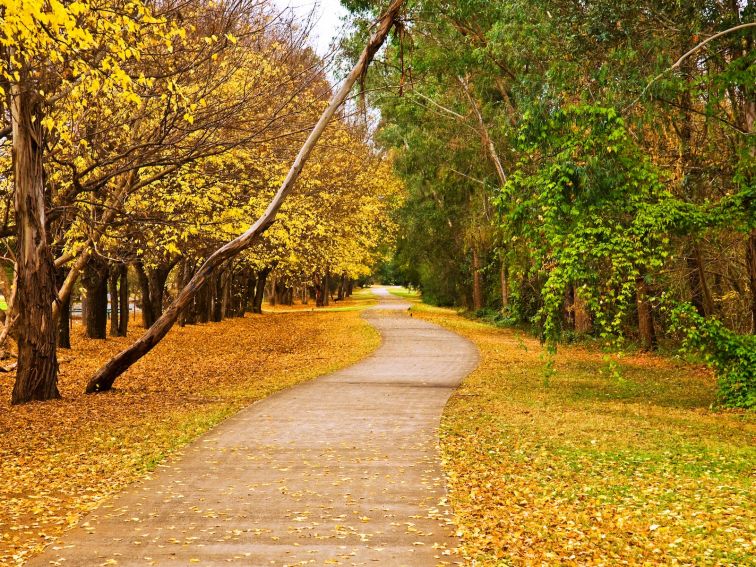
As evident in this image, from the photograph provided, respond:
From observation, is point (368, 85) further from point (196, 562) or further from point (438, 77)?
point (196, 562)

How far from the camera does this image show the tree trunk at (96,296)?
85.7ft

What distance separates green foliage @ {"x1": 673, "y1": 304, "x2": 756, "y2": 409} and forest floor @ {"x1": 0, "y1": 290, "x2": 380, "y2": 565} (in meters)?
7.32

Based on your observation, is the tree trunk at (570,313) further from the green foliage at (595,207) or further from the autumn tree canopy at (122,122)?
the green foliage at (595,207)

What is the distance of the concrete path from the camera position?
5922 mm

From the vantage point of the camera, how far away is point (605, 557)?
19.7 feet

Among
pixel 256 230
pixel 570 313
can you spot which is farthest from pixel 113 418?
pixel 570 313

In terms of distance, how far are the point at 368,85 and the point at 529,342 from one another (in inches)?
444

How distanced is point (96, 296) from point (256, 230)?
15185 mm

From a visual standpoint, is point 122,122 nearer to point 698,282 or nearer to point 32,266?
point 32,266

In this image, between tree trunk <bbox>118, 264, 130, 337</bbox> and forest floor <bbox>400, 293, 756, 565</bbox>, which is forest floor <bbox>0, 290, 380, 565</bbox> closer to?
tree trunk <bbox>118, 264, 130, 337</bbox>

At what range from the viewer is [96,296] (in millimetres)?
27453

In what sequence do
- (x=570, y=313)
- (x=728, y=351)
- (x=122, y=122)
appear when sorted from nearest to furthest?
(x=728, y=351)
(x=122, y=122)
(x=570, y=313)

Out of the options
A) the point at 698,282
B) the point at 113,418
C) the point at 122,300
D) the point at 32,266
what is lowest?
the point at 113,418

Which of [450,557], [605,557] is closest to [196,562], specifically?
[450,557]
